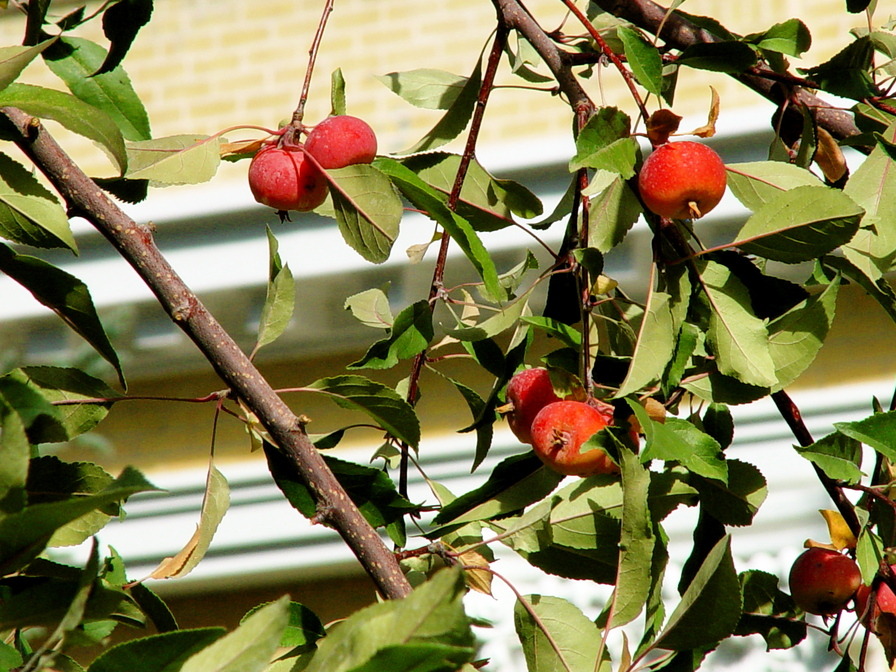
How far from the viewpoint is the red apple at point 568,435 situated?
36cm

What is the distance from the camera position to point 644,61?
0.39 metres

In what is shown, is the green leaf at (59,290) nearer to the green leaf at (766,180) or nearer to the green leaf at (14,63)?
the green leaf at (14,63)

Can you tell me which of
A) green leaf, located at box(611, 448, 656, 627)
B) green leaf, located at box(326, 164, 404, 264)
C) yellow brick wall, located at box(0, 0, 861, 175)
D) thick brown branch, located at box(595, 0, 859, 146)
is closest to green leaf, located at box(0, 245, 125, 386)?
green leaf, located at box(326, 164, 404, 264)

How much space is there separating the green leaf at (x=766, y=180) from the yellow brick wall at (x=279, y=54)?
1.83 meters

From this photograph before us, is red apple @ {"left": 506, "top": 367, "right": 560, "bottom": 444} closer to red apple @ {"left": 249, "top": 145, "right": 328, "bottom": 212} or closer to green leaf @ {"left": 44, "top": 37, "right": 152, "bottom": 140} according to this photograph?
red apple @ {"left": 249, "top": 145, "right": 328, "bottom": 212}

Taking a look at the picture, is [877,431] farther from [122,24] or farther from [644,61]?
[122,24]

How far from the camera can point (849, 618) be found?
4.35 feet

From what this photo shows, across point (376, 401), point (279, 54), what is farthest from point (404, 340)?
point (279, 54)

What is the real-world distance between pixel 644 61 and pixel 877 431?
0.59 ft

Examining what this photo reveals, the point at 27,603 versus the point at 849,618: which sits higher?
the point at 27,603

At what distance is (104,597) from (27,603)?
0.02 meters

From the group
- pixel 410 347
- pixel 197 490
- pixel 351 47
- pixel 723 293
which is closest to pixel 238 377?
pixel 410 347

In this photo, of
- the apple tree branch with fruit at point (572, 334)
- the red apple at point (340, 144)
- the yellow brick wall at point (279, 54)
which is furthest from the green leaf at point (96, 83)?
the yellow brick wall at point (279, 54)

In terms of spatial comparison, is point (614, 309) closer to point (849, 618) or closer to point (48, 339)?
point (849, 618)
